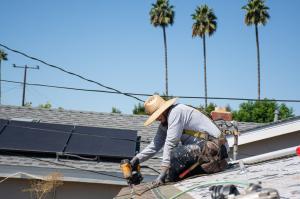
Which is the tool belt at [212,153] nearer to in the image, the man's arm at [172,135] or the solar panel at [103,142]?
the man's arm at [172,135]

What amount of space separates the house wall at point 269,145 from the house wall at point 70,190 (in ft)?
10.1

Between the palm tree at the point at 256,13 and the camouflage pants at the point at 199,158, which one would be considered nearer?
the camouflage pants at the point at 199,158

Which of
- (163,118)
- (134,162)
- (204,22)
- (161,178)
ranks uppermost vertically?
(204,22)

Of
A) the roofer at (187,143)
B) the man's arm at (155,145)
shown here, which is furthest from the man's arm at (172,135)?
the man's arm at (155,145)

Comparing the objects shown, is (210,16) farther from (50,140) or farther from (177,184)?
(177,184)

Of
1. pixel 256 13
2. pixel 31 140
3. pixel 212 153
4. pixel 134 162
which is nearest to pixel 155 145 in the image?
pixel 134 162

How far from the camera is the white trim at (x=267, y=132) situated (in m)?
10.4

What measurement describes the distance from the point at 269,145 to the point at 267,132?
0.52 m

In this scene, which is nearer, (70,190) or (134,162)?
(134,162)

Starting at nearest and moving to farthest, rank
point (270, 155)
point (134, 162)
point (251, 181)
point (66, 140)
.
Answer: point (251, 181) → point (270, 155) → point (134, 162) → point (66, 140)

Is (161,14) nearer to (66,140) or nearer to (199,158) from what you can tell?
(66,140)

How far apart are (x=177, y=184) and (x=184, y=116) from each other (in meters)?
0.72

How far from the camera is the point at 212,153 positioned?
4.89 m

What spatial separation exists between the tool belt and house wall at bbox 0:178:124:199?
195 inches
